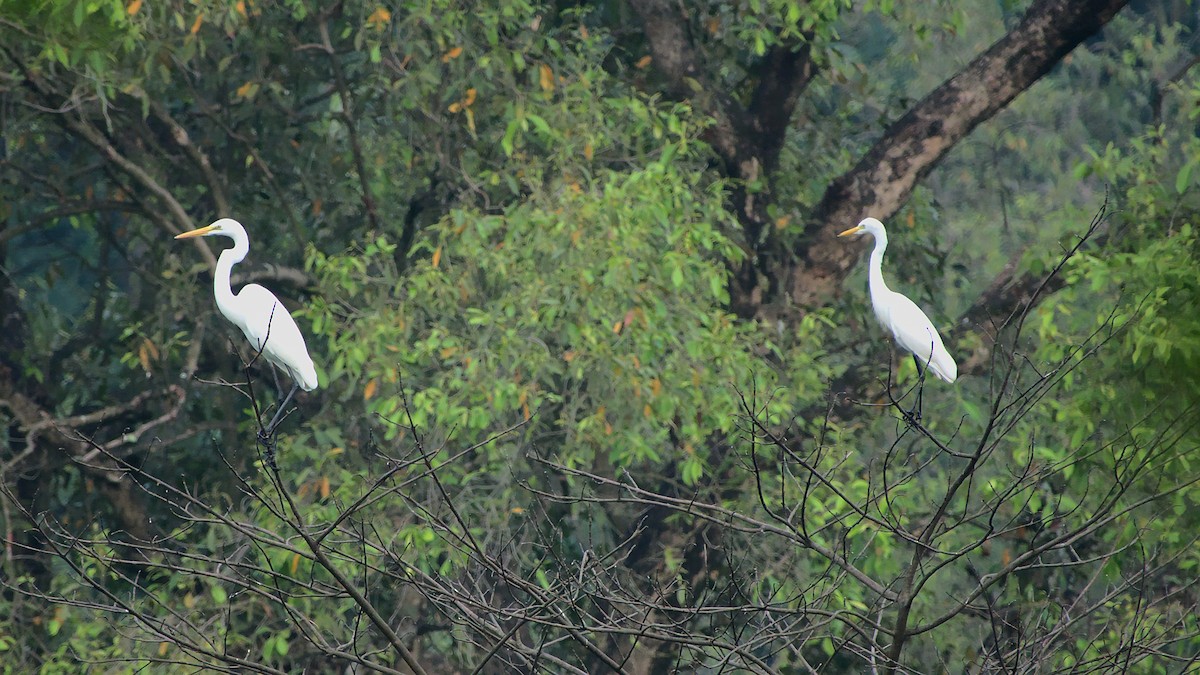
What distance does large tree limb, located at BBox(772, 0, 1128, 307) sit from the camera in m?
6.93

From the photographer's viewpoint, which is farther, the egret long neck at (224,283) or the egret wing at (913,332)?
the egret wing at (913,332)

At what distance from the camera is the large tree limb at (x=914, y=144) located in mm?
6930

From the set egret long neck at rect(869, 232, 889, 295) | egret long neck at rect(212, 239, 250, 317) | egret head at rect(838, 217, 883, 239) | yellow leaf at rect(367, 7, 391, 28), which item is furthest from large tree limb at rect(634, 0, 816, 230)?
egret long neck at rect(212, 239, 250, 317)

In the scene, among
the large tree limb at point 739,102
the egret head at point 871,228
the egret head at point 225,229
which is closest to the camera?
the egret head at point 225,229

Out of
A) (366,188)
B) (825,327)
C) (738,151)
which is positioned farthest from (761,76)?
(366,188)

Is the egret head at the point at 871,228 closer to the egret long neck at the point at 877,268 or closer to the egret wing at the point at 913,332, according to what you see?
the egret long neck at the point at 877,268

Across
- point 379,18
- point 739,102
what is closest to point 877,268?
point 739,102

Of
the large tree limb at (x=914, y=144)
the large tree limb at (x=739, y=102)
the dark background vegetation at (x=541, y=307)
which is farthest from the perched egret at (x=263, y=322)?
the large tree limb at (x=914, y=144)

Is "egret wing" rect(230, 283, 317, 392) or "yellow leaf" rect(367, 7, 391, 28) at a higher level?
"yellow leaf" rect(367, 7, 391, 28)

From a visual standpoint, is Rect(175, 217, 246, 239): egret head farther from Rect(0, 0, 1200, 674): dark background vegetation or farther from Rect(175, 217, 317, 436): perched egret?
Rect(0, 0, 1200, 674): dark background vegetation

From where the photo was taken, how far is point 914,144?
708 cm

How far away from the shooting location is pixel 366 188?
21.4ft

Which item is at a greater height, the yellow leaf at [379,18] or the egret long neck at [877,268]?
the yellow leaf at [379,18]

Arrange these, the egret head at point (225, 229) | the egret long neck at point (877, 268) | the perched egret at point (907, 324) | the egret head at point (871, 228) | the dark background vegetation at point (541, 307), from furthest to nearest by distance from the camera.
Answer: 1. the egret head at point (871, 228)
2. the egret long neck at point (877, 268)
3. the perched egret at point (907, 324)
4. the dark background vegetation at point (541, 307)
5. the egret head at point (225, 229)
